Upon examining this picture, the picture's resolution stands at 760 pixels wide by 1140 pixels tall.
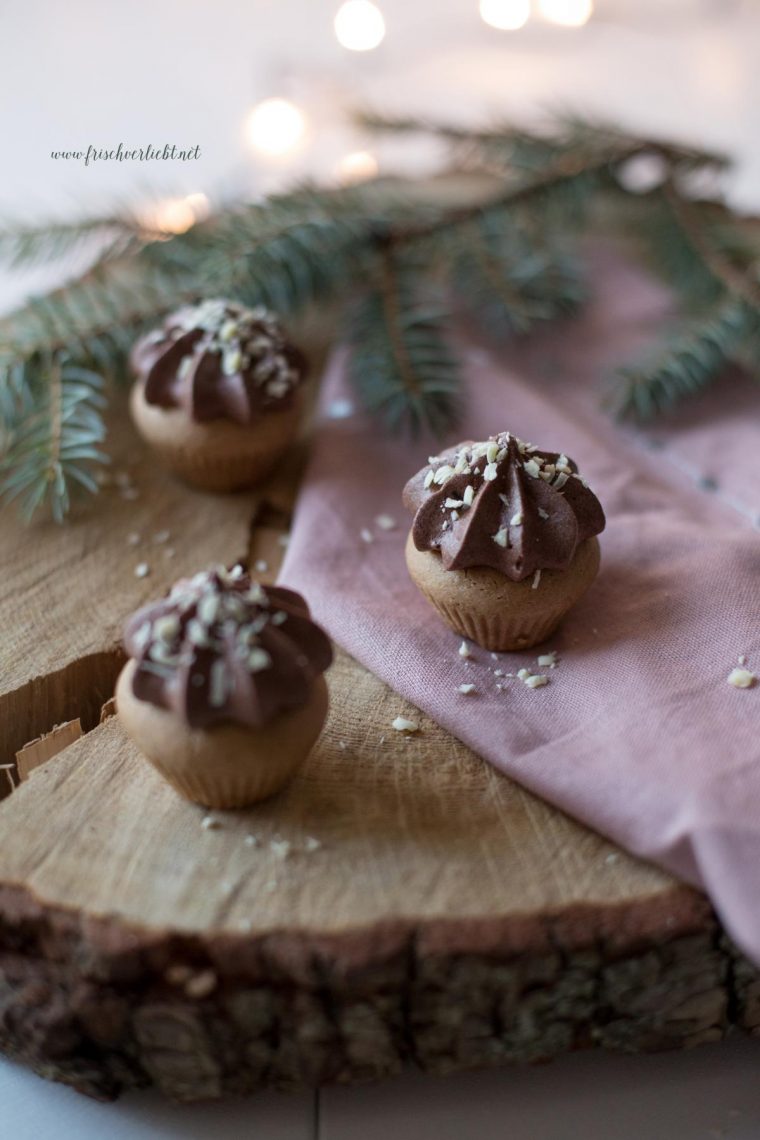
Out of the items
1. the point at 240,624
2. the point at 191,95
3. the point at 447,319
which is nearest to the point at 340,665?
the point at 240,624

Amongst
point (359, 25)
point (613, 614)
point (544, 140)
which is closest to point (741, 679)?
point (613, 614)

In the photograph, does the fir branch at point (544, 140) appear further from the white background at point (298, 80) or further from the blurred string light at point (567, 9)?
the blurred string light at point (567, 9)

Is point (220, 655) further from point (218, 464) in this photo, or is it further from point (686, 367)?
point (686, 367)

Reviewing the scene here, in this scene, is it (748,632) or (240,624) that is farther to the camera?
(748,632)

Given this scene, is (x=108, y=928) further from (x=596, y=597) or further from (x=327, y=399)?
(x=327, y=399)

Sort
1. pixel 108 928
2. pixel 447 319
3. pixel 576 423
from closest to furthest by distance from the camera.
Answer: pixel 108 928
pixel 576 423
pixel 447 319

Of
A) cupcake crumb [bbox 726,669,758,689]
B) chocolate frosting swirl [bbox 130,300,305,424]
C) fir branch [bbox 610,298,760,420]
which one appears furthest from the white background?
cupcake crumb [bbox 726,669,758,689]
